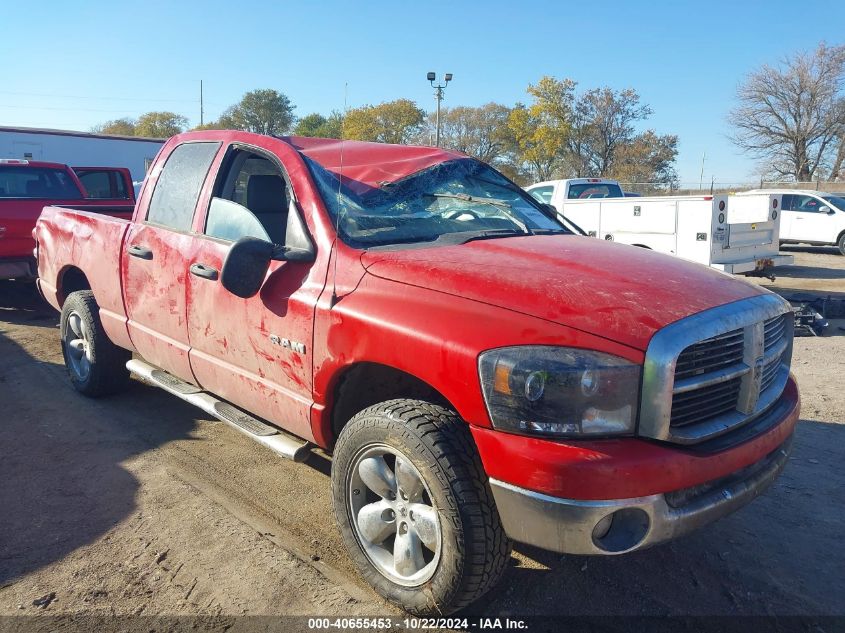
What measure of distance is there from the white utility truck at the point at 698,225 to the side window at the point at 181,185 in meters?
6.11

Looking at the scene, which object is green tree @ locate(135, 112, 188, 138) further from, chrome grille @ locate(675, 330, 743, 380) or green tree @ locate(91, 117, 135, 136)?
chrome grille @ locate(675, 330, 743, 380)

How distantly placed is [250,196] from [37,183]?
7635mm

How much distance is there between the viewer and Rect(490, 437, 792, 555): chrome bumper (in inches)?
90.4

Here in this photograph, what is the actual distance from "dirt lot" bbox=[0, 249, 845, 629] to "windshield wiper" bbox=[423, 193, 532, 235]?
5.83 ft

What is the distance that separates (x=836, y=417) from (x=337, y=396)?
4007mm

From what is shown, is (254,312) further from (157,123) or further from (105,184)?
(157,123)

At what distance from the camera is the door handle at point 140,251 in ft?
14.4

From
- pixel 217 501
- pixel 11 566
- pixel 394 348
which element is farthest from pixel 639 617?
pixel 11 566

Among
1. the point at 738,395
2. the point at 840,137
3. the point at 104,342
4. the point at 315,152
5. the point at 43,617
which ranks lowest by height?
the point at 43,617

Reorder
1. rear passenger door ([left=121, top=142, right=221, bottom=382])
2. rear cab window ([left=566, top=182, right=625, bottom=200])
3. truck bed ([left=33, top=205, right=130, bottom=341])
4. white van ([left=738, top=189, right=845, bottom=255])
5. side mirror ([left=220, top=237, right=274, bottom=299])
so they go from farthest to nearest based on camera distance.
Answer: white van ([left=738, top=189, right=845, bottom=255]), rear cab window ([left=566, top=182, right=625, bottom=200]), truck bed ([left=33, top=205, right=130, bottom=341]), rear passenger door ([left=121, top=142, right=221, bottom=382]), side mirror ([left=220, top=237, right=274, bottom=299])

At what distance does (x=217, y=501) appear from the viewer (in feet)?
12.3

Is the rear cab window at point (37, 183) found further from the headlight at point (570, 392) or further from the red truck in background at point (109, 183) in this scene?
the headlight at point (570, 392)

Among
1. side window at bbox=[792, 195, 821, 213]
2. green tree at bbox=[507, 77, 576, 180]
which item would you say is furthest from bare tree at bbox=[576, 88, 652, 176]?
side window at bbox=[792, 195, 821, 213]

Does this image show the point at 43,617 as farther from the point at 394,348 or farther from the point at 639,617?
the point at 639,617
